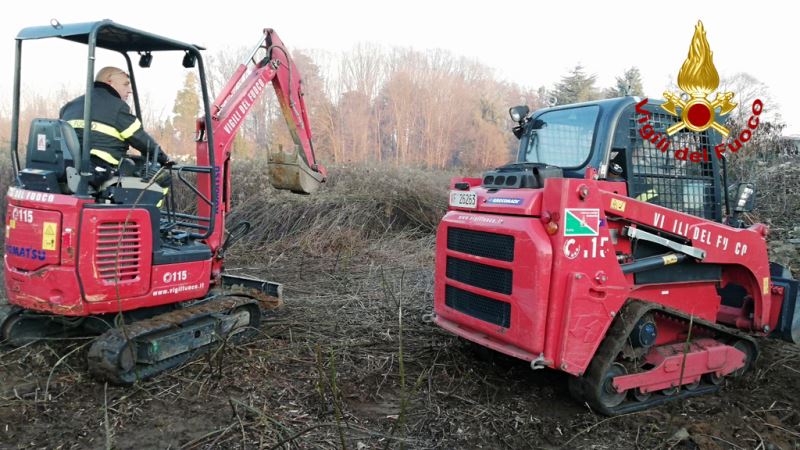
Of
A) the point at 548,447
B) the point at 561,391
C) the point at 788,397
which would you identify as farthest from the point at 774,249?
the point at 548,447

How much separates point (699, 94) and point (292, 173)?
13.5 ft

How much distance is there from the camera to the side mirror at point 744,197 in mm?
4570

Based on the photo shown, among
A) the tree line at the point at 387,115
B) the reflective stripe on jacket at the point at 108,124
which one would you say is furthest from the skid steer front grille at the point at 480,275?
the tree line at the point at 387,115

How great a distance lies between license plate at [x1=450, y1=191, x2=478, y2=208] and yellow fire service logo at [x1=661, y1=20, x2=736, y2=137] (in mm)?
1662

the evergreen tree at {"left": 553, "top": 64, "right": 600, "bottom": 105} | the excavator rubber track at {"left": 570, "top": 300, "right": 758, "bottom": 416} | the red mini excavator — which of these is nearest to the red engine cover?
the red mini excavator

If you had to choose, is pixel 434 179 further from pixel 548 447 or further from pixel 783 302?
pixel 548 447

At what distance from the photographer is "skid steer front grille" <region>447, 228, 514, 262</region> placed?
152 inches

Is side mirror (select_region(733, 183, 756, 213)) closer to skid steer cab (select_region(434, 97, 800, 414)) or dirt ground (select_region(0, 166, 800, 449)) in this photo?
skid steer cab (select_region(434, 97, 800, 414))

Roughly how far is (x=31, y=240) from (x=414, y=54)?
30160 mm

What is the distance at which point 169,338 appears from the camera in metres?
4.39

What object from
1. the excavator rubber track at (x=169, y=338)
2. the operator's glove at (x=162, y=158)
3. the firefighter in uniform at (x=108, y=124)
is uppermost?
the firefighter in uniform at (x=108, y=124)

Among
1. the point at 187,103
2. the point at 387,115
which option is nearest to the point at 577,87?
the point at 387,115

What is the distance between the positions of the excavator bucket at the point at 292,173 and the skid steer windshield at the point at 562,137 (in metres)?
2.62

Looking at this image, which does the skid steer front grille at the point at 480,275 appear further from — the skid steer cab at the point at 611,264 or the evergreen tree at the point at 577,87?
the evergreen tree at the point at 577,87
